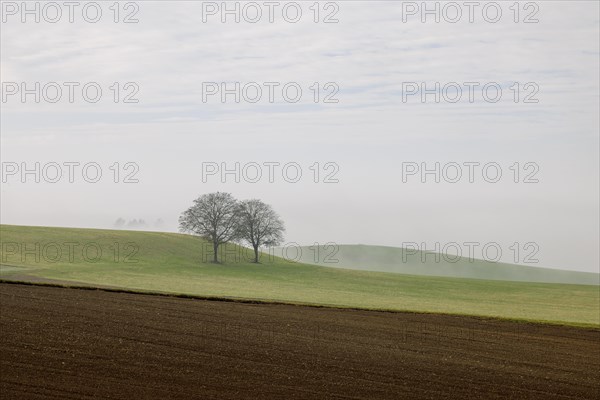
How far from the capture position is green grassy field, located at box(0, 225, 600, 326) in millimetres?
46812

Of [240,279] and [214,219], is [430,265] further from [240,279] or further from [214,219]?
[240,279]

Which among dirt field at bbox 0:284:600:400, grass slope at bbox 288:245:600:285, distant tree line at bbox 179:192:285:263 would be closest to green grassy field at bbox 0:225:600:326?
distant tree line at bbox 179:192:285:263

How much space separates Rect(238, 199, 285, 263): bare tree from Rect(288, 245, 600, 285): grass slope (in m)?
38.5

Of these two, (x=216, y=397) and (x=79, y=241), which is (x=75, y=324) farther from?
(x=79, y=241)

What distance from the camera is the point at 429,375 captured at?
71.7 feet

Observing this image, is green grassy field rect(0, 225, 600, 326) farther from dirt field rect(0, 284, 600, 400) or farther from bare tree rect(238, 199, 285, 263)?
dirt field rect(0, 284, 600, 400)

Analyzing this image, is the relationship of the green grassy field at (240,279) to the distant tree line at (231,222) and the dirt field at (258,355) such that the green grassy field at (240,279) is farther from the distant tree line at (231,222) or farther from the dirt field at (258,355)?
the dirt field at (258,355)

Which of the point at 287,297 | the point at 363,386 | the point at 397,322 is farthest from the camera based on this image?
the point at 287,297

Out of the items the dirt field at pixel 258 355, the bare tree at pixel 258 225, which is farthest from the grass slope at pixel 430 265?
the dirt field at pixel 258 355

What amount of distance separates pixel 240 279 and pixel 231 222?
53.0ft

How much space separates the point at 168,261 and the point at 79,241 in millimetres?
9420

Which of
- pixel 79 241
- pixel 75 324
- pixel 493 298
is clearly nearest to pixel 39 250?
pixel 79 241

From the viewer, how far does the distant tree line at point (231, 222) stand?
244ft

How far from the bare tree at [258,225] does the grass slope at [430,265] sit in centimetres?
3852
